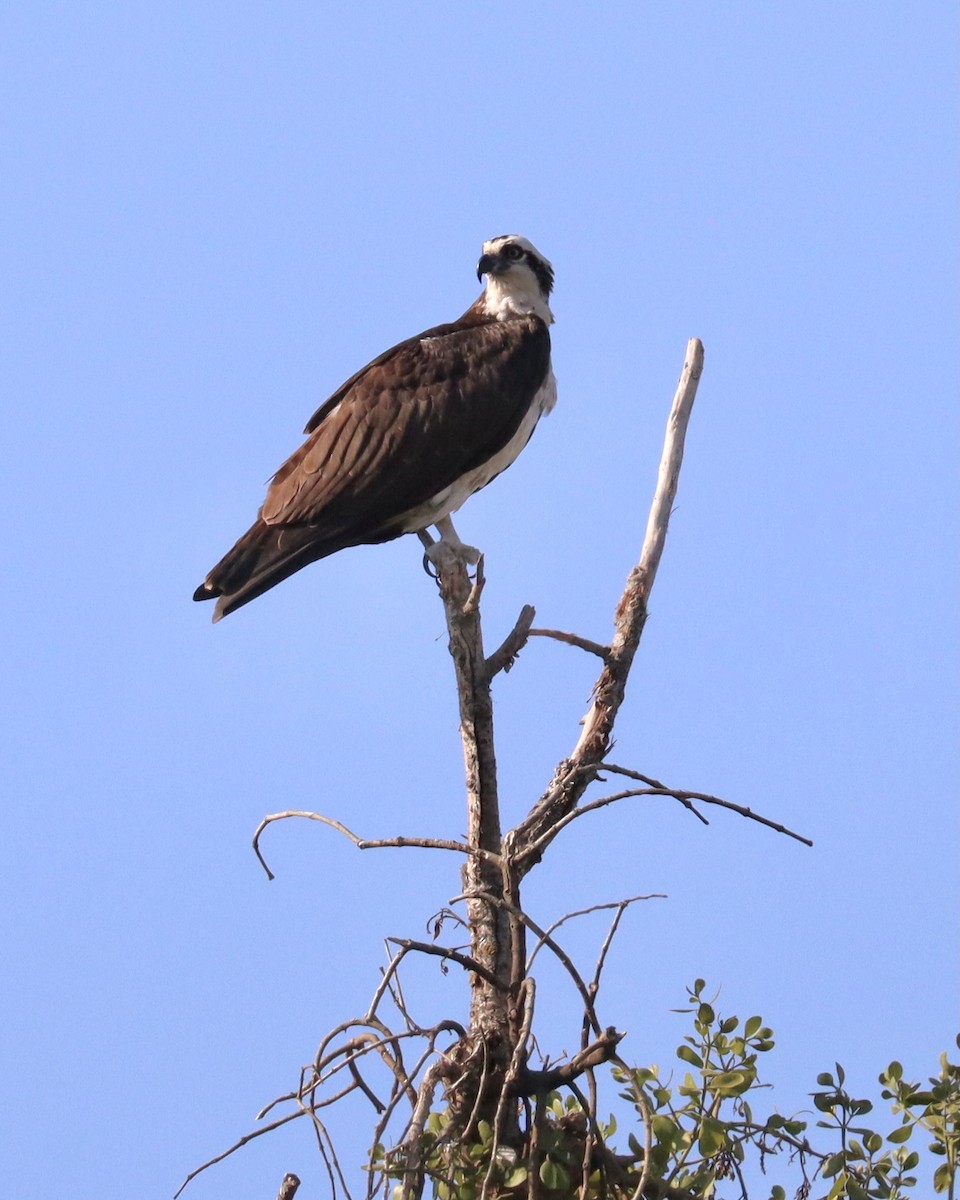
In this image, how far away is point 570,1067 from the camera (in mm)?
4543

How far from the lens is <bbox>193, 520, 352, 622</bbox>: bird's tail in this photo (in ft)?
23.7

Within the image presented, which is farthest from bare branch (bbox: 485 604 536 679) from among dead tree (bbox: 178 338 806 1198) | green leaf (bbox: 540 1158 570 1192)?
green leaf (bbox: 540 1158 570 1192)

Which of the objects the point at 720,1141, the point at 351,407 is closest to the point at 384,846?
the point at 720,1141

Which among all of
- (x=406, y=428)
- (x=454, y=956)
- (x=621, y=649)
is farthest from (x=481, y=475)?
(x=454, y=956)

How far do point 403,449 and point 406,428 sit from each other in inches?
5.2

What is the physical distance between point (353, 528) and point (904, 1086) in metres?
3.81

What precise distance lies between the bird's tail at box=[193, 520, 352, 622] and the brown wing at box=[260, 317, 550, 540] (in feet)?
0.19

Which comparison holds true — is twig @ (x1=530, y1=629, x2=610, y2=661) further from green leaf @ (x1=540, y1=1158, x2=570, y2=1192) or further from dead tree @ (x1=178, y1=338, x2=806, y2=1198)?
green leaf @ (x1=540, y1=1158, x2=570, y2=1192)

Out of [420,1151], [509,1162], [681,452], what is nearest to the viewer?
[420,1151]

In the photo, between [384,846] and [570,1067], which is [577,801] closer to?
[384,846]

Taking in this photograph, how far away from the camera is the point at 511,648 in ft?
20.2

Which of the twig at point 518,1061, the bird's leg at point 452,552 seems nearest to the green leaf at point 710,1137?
the twig at point 518,1061

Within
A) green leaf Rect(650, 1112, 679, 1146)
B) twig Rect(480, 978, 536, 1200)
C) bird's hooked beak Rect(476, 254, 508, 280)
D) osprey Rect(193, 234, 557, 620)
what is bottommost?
green leaf Rect(650, 1112, 679, 1146)

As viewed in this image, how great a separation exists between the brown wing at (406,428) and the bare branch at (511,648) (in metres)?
1.55
